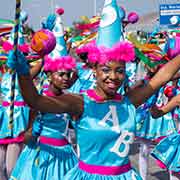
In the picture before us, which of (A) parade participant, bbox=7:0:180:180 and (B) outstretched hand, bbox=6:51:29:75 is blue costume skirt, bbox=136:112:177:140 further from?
(B) outstretched hand, bbox=6:51:29:75

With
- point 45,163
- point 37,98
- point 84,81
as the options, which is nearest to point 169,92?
point 84,81

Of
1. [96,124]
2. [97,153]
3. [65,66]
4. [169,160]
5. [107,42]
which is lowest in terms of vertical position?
[169,160]

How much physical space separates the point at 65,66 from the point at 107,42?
1.03 m

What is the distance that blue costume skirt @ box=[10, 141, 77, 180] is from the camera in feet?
12.4

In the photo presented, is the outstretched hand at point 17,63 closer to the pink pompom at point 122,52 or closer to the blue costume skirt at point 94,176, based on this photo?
the pink pompom at point 122,52

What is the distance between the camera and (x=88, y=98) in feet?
9.01

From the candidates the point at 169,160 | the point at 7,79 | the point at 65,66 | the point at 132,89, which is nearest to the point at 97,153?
the point at 132,89

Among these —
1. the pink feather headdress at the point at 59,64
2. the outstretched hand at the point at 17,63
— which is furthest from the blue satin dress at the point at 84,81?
the outstretched hand at the point at 17,63

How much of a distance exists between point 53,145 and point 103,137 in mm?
1296

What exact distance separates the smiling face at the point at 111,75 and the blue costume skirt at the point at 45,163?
1351 millimetres

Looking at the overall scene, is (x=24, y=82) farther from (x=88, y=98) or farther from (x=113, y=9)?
(x=113, y=9)

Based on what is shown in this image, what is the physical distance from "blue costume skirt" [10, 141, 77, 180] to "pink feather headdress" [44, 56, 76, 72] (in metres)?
0.68

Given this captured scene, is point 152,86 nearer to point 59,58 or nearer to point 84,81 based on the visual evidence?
point 59,58

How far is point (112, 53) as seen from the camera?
104 inches
